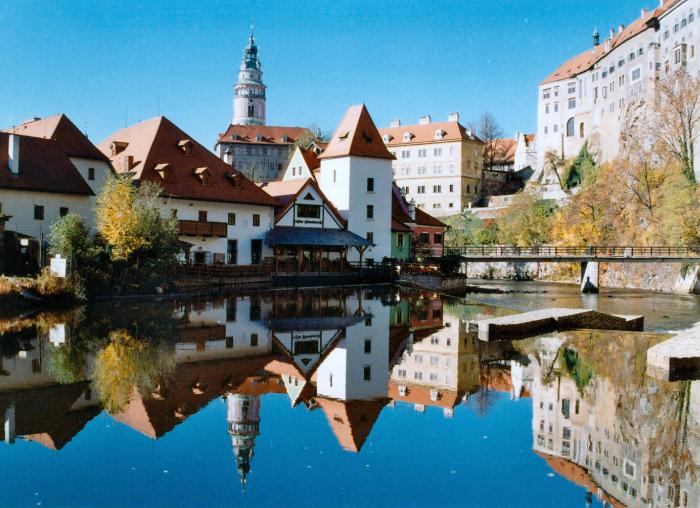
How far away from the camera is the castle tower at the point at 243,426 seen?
8688mm

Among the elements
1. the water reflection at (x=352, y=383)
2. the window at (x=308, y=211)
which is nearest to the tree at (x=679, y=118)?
the window at (x=308, y=211)

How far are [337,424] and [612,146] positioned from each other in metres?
76.9

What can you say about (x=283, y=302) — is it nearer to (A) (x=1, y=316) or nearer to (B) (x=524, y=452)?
(A) (x=1, y=316)

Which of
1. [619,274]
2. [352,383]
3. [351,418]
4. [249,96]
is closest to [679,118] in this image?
[619,274]

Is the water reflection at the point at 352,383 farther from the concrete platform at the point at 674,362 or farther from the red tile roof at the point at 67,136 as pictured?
the red tile roof at the point at 67,136

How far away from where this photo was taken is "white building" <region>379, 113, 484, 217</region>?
92688 mm

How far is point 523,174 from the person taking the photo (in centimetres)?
9756

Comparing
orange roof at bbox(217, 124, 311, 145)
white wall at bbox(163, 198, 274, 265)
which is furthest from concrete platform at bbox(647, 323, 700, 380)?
orange roof at bbox(217, 124, 311, 145)

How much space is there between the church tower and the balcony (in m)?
99.9

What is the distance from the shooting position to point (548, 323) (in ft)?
71.8

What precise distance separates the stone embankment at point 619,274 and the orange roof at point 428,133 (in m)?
28.5

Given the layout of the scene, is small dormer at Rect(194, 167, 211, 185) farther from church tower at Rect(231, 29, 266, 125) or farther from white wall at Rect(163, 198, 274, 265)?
church tower at Rect(231, 29, 266, 125)

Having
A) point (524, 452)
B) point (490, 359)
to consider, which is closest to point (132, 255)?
point (490, 359)

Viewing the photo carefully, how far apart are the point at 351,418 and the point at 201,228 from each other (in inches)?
1182
